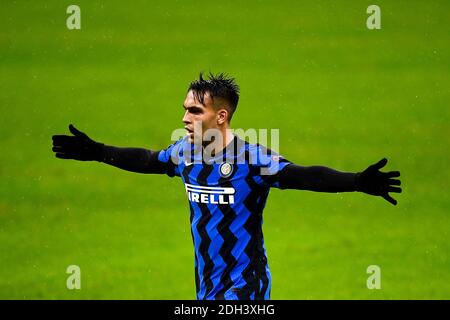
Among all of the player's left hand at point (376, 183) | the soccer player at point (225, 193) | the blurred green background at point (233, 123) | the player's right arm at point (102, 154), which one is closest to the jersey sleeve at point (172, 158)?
the player's right arm at point (102, 154)

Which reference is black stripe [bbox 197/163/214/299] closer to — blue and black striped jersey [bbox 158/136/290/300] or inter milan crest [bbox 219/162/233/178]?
blue and black striped jersey [bbox 158/136/290/300]

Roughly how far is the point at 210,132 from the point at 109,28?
1674 cm

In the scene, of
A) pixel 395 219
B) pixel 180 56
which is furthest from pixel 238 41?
pixel 395 219

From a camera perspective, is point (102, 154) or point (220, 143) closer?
point (220, 143)

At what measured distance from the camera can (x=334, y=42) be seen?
982 inches

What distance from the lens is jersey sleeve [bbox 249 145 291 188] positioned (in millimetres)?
8812

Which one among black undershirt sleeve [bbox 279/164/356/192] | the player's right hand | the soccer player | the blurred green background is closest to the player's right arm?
the player's right hand

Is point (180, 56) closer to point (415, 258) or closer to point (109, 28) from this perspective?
point (109, 28)

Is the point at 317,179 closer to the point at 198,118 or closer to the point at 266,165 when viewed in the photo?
the point at 266,165

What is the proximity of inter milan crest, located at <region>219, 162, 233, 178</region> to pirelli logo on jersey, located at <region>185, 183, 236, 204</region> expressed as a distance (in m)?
0.10

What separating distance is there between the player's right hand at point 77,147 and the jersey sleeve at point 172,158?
0.50 meters

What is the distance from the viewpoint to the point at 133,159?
9586 millimetres

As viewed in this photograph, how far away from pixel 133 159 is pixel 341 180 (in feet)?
6.03

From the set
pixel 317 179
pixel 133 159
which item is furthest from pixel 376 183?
pixel 133 159
